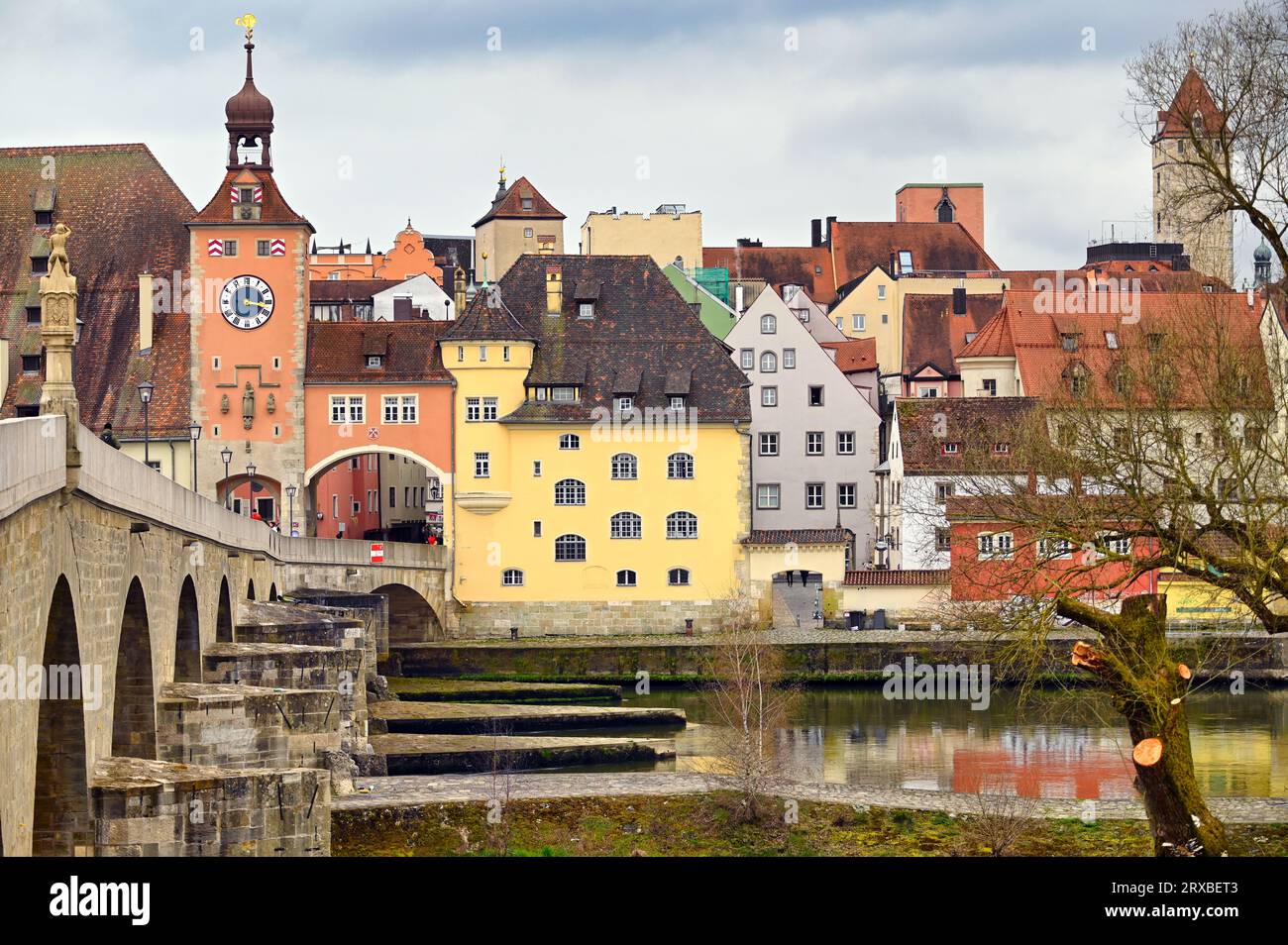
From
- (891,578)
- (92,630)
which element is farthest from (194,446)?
(92,630)

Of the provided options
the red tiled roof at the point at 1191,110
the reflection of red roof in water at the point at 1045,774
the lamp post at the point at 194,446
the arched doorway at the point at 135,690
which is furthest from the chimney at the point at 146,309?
the red tiled roof at the point at 1191,110

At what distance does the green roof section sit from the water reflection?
29.9 meters

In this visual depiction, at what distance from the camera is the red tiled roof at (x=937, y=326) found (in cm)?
8762

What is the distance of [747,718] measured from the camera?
117 feet

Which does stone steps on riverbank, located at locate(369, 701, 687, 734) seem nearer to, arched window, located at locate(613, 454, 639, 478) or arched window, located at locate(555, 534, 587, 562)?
arched window, located at locate(555, 534, 587, 562)

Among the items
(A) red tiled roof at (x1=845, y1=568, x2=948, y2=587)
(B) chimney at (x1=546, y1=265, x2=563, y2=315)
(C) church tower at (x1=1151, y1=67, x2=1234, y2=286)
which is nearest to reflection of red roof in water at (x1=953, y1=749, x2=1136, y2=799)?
(C) church tower at (x1=1151, y1=67, x2=1234, y2=286)

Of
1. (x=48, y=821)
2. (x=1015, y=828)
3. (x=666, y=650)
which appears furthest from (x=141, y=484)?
(x=666, y=650)

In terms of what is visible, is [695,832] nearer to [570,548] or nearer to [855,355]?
[570,548]

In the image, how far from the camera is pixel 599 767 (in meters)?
40.8

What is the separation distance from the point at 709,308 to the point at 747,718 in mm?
48868

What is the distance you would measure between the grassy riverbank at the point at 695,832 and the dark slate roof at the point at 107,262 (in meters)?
37.9

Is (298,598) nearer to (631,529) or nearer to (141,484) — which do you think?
(631,529)

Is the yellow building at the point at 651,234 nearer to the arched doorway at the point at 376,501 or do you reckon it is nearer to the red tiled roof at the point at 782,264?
the red tiled roof at the point at 782,264

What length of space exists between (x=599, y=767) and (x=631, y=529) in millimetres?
24748
